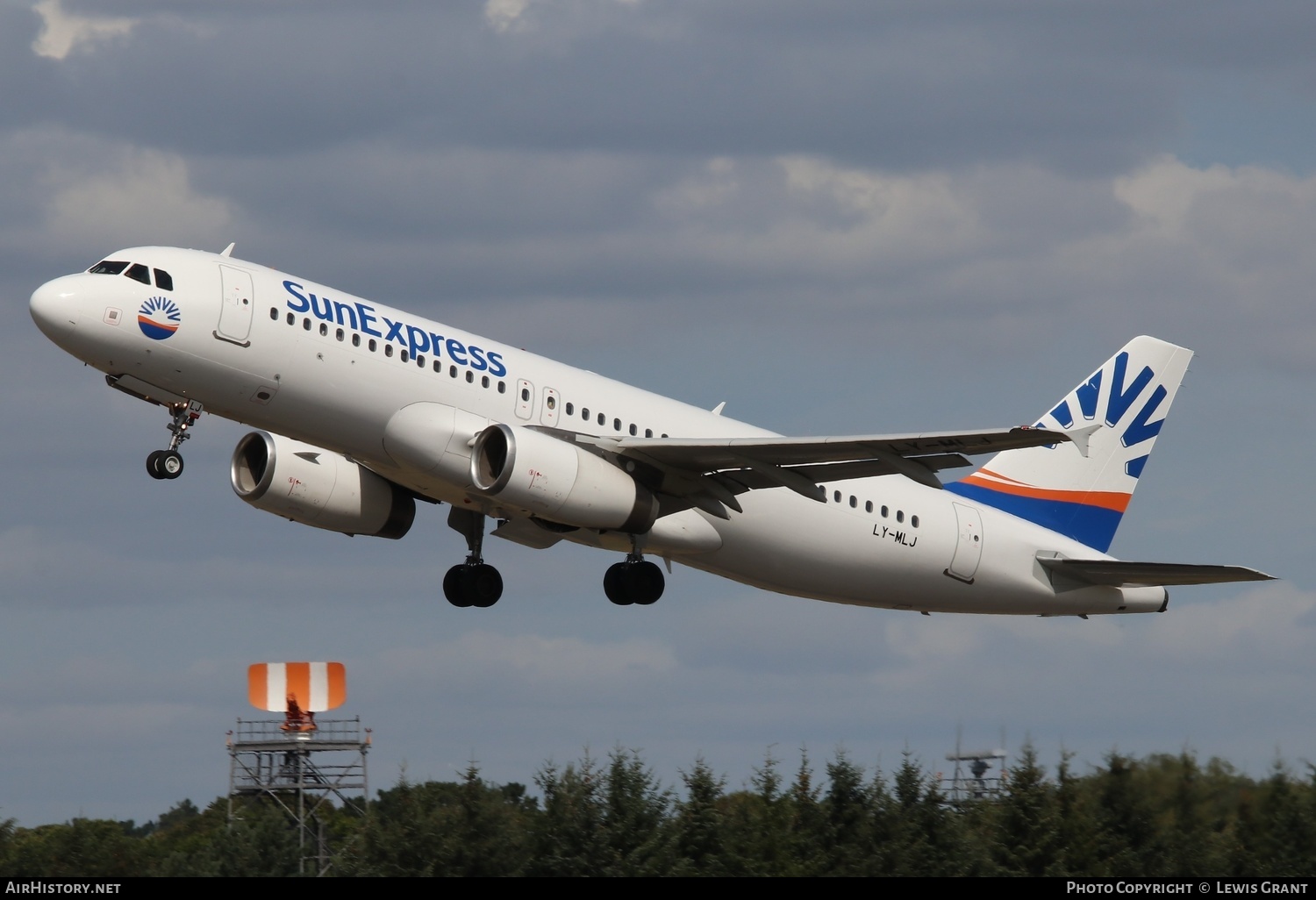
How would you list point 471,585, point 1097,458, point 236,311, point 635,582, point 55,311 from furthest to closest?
point 1097,458 → point 471,585 → point 635,582 → point 236,311 → point 55,311

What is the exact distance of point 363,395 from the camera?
3741 cm

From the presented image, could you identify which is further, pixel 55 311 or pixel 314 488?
pixel 314 488

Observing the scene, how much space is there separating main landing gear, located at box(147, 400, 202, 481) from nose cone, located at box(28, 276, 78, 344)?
2628mm

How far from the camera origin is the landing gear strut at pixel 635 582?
41.0 meters

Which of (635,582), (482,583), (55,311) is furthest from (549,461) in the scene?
(55,311)

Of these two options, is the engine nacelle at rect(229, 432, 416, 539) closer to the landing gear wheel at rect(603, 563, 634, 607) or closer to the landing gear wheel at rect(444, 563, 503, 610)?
the landing gear wheel at rect(444, 563, 503, 610)

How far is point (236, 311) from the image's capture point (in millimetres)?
36750

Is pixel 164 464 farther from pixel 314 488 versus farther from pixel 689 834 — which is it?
pixel 689 834

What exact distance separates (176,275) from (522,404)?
24.2 ft

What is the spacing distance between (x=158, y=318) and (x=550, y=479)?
319 inches

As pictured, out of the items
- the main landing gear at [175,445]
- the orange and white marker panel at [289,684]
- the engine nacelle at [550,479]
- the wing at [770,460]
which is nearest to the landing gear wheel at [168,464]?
the main landing gear at [175,445]

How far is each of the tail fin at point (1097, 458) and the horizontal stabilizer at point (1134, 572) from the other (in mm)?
2008

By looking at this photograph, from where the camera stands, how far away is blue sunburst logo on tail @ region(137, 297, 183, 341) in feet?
119

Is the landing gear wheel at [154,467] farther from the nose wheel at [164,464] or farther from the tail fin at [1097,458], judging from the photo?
the tail fin at [1097,458]
